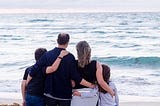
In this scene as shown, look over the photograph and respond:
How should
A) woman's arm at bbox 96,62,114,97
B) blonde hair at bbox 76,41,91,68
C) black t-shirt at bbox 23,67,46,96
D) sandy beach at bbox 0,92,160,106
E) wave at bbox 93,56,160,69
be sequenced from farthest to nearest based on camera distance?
1. wave at bbox 93,56,160,69
2. sandy beach at bbox 0,92,160,106
3. black t-shirt at bbox 23,67,46,96
4. woman's arm at bbox 96,62,114,97
5. blonde hair at bbox 76,41,91,68

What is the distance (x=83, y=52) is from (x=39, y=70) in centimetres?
68

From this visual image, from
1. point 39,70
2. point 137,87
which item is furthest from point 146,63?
point 39,70

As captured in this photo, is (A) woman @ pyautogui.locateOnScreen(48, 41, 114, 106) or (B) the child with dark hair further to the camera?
(B) the child with dark hair

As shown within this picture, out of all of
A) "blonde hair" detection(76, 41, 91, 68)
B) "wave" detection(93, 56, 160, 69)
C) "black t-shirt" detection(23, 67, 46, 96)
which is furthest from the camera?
"wave" detection(93, 56, 160, 69)

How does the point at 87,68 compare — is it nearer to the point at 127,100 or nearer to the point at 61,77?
the point at 61,77

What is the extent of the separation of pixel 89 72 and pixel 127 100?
6.06 metres

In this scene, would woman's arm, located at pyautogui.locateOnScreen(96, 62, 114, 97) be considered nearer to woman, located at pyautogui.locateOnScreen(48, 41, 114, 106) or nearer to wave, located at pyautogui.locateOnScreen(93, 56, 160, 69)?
woman, located at pyautogui.locateOnScreen(48, 41, 114, 106)

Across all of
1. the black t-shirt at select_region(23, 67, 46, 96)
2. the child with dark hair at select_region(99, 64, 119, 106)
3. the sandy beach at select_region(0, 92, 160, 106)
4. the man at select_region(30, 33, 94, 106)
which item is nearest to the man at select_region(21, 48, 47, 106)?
the black t-shirt at select_region(23, 67, 46, 96)

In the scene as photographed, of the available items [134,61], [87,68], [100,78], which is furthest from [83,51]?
[134,61]

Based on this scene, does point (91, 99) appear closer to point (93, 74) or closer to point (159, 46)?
point (93, 74)

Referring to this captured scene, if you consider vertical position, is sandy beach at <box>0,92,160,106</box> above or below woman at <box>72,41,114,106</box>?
below

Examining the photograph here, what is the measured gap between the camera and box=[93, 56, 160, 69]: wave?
22.8 metres

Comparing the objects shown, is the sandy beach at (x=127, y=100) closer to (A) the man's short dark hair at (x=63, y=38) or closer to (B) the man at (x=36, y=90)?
(B) the man at (x=36, y=90)

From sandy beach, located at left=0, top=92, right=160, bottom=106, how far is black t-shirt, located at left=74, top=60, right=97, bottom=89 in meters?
5.26
